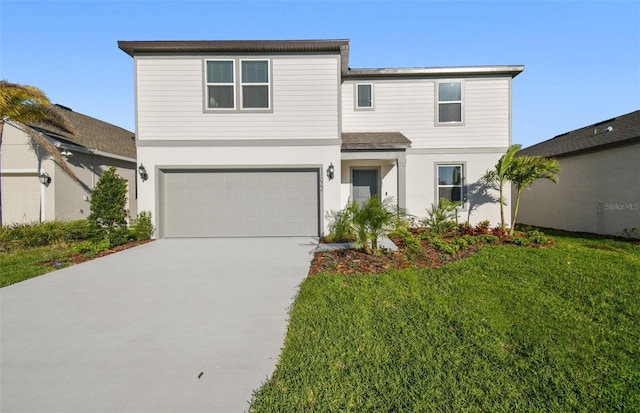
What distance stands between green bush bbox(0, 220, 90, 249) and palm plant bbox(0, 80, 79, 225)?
2144 mm

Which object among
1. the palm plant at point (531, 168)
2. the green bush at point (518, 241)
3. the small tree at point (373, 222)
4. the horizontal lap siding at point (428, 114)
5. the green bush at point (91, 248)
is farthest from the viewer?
the horizontal lap siding at point (428, 114)

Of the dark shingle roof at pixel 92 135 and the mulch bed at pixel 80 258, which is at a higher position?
the dark shingle roof at pixel 92 135

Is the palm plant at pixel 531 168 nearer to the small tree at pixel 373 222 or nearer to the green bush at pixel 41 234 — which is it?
the small tree at pixel 373 222

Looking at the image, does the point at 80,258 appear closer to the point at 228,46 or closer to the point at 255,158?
the point at 255,158

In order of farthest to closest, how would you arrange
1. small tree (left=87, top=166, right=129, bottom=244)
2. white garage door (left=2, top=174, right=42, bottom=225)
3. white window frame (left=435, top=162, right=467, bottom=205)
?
white window frame (left=435, top=162, right=467, bottom=205) → white garage door (left=2, top=174, right=42, bottom=225) → small tree (left=87, top=166, right=129, bottom=244)

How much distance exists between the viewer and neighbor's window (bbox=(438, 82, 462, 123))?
10195mm

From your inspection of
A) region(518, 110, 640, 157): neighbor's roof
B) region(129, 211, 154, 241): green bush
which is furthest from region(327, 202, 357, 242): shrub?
region(518, 110, 640, 157): neighbor's roof

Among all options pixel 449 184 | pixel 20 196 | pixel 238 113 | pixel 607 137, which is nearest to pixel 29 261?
pixel 20 196

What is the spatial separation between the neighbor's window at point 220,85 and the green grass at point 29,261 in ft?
18.1

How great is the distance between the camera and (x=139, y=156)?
884cm

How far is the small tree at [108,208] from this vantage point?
754cm

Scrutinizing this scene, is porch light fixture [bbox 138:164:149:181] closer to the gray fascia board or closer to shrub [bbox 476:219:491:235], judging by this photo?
the gray fascia board

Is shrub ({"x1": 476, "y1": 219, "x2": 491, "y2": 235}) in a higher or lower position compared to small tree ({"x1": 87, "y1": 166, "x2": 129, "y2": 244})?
lower

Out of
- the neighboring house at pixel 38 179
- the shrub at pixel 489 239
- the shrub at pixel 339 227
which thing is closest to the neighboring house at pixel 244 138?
the shrub at pixel 339 227
